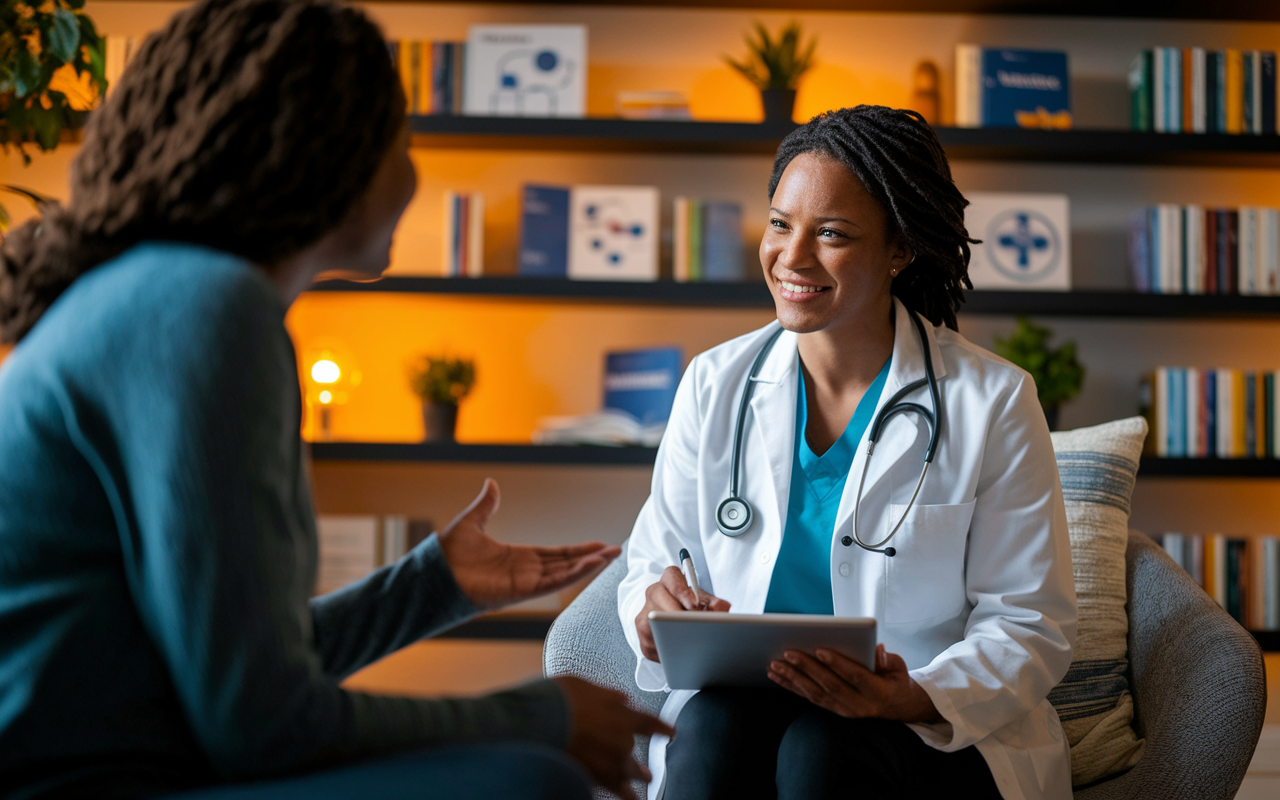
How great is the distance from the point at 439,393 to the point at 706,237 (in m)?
0.88

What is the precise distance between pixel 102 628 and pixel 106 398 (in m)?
0.17

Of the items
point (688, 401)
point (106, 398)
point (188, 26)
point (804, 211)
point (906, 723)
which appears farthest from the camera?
point (688, 401)

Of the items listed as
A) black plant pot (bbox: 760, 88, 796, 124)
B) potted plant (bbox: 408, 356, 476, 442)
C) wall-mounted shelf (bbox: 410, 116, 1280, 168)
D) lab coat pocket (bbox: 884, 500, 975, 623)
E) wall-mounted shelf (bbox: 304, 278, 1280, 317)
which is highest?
black plant pot (bbox: 760, 88, 796, 124)

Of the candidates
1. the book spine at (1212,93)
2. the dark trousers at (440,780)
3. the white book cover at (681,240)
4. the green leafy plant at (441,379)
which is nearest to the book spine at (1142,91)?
the book spine at (1212,93)

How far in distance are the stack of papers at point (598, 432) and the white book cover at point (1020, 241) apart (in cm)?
103

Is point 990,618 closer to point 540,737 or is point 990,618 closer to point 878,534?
point 878,534

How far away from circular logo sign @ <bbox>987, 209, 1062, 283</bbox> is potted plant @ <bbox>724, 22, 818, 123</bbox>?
0.69 metres

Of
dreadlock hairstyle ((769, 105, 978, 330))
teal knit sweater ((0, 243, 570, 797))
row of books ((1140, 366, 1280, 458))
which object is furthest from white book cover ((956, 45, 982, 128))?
teal knit sweater ((0, 243, 570, 797))

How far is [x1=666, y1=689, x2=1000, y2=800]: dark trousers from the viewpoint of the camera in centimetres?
114

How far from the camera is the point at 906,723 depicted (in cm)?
122

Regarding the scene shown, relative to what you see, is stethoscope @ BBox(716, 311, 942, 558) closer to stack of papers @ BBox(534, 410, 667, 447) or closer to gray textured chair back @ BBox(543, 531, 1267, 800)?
gray textured chair back @ BBox(543, 531, 1267, 800)

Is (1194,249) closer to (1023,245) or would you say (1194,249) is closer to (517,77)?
(1023,245)

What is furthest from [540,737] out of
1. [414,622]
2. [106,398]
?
[106,398]

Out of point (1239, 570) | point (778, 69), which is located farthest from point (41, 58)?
point (1239, 570)
